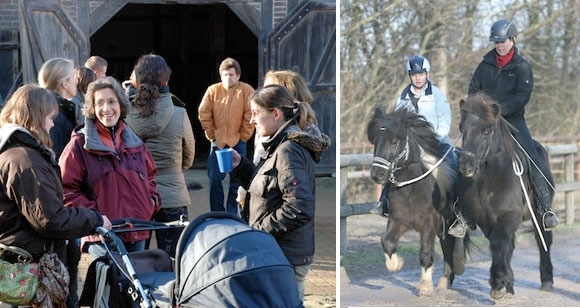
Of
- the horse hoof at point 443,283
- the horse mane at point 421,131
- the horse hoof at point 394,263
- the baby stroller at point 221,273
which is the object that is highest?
the horse mane at point 421,131

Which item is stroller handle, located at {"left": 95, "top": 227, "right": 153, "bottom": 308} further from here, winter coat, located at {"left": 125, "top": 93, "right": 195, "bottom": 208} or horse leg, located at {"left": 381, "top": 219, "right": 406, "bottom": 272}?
horse leg, located at {"left": 381, "top": 219, "right": 406, "bottom": 272}

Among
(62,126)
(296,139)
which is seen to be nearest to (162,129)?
(62,126)

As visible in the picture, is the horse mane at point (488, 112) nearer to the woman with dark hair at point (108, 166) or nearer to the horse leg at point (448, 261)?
the horse leg at point (448, 261)

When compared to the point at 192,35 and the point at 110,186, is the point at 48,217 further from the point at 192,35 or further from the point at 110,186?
the point at 192,35

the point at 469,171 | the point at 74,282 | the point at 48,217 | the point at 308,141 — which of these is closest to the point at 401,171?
the point at 469,171

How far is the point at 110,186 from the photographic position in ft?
18.0

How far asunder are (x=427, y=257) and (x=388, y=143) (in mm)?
848

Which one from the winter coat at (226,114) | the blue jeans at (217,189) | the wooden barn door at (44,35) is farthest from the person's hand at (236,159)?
the wooden barn door at (44,35)

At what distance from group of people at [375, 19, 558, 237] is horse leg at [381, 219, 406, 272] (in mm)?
143

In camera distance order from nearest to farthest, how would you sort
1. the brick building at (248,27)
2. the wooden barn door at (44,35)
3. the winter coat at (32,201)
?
the winter coat at (32,201), the wooden barn door at (44,35), the brick building at (248,27)

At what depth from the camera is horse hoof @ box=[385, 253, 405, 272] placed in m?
6.94

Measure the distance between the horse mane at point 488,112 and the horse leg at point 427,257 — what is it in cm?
78

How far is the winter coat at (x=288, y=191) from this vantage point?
4.92 metres

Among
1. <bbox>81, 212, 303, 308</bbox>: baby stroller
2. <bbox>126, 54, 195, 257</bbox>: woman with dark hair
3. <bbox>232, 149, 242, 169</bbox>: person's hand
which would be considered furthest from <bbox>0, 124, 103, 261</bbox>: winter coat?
<bbox>126, 54, 195, 257</bbox>: woman with dark hair
